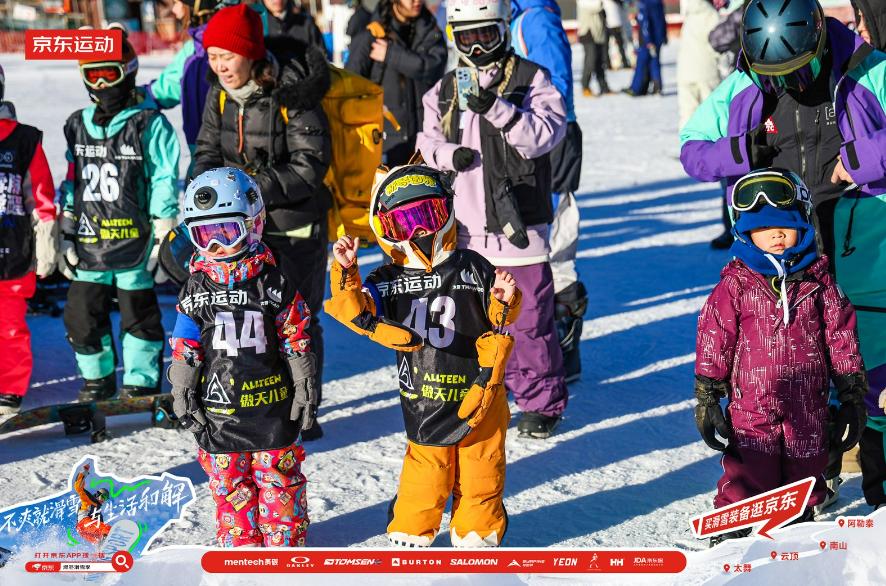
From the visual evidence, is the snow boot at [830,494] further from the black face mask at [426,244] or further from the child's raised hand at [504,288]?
the black face mask at [426,244]

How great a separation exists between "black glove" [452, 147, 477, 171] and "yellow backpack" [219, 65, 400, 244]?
0.60m

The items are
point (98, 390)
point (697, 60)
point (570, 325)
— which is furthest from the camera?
point (697, 60)

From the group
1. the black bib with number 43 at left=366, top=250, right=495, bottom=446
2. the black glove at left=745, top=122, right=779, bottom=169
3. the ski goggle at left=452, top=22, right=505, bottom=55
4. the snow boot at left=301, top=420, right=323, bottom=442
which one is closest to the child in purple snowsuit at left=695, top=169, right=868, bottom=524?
the black glove at left=745, top=122, right=779, bottom=169

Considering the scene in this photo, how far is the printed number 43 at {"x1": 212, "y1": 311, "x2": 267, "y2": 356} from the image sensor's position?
13.0 feet

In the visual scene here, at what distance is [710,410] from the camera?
3.80 metres

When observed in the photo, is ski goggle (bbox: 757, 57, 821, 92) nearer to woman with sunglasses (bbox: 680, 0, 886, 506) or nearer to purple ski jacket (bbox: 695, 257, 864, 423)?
woman with sunglasses (bbox: 680, 0, 886, 506)

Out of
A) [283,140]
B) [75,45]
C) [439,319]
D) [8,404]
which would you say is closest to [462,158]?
[283,140]

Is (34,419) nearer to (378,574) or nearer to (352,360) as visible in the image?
(352,360)

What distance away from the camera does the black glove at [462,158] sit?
5008 mm

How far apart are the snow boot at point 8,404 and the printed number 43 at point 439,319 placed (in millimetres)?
2830

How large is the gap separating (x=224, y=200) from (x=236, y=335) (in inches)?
19.2

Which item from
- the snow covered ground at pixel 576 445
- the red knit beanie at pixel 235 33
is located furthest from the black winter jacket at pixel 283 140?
the snow covered ground at pixel 576 445

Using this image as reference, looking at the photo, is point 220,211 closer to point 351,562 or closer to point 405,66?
point 351,562

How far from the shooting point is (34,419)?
5.36 m
